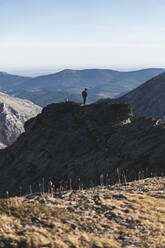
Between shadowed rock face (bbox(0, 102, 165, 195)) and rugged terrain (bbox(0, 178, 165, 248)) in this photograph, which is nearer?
rugged terrain (bbox(0, 178, 165, 248))

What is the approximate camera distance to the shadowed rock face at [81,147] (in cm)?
2905

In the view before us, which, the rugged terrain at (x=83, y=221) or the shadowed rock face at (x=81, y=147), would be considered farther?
the shadowed rock face at (x=81, y=147)

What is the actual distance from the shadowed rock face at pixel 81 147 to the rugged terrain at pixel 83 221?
455 inches

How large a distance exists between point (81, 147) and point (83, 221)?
24.4 meters

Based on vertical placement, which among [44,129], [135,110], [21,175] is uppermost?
[135,110]

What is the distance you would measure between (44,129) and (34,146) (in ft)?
11.2

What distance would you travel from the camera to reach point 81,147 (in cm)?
3597

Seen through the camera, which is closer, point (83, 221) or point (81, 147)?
point (83, 221)

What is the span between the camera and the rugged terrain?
9883 mm

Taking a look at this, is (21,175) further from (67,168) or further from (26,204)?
(26,204)

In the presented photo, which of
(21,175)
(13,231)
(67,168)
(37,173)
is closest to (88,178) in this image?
(67,168)

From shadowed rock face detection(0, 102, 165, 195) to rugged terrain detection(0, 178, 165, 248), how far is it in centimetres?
1155

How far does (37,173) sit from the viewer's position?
119 feet

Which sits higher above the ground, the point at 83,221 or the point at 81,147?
the point at 81,147
